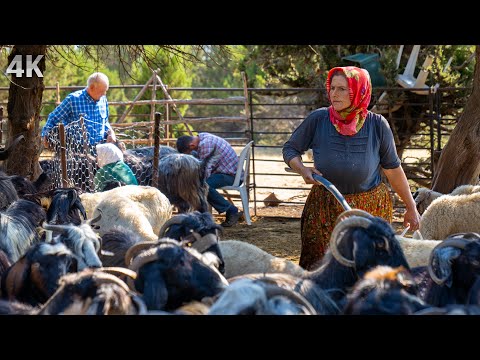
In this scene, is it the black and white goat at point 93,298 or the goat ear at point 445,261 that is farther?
the goat ear at point 445,261

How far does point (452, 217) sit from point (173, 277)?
182 inches

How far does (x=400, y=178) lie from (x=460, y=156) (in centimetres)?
421

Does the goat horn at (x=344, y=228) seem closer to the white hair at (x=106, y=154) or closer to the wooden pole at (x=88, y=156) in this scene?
the white hair at (x=106, y=154)

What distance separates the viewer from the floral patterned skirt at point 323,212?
5.79m

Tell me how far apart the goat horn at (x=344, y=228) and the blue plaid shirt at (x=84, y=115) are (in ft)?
18.9

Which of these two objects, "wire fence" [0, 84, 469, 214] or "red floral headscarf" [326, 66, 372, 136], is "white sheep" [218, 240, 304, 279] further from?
"wire fence" [0, 84, 469, 214]

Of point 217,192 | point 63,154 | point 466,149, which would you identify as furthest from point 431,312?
point 217,192

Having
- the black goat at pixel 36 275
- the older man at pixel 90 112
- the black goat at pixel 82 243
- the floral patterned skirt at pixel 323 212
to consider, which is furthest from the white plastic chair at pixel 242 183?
the black goat at pixel 36 275

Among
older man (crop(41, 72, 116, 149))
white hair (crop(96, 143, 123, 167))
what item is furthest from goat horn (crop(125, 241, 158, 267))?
older man (crop(41, 72, 116, 149))
